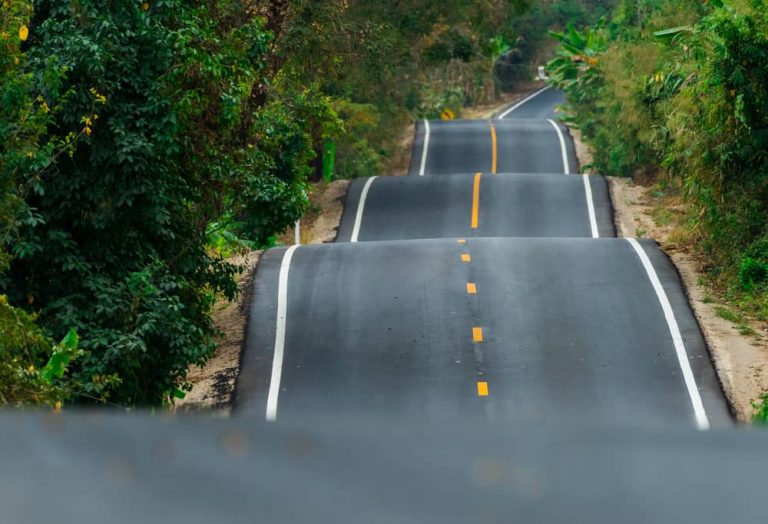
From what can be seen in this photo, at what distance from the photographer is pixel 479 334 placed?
17.6 metres

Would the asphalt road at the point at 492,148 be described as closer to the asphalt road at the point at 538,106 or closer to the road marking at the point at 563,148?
the road marking at the point at 563,148

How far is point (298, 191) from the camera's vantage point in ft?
62.7

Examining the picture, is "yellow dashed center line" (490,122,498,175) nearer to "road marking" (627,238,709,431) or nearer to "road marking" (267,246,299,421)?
"road marking" (627,238,709,431)

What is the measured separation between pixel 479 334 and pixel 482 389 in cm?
226

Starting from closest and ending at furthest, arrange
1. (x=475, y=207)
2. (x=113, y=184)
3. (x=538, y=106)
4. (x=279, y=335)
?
(x=113, y=184)
(x=279, y=335)
(x=475, y=207)
(x=538, y=106)

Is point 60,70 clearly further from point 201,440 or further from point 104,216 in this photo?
point 201,440

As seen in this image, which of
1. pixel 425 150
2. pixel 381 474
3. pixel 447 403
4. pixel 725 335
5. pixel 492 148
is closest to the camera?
pixel 381 474

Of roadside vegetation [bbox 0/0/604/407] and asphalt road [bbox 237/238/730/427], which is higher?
roadside vegetation [bbox 0/0/604/407]

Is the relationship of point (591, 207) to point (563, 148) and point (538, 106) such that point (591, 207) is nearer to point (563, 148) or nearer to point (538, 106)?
point (563, 148)

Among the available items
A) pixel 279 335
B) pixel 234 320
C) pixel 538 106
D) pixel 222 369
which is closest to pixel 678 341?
pixel 279 335

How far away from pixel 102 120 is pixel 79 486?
10.2 meters

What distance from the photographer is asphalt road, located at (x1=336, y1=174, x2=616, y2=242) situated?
1204 inches

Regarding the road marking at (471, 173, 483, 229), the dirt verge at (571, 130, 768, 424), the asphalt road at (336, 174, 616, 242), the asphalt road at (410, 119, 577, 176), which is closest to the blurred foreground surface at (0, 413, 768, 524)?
the dirt verge at (571, 130, 768, 424)

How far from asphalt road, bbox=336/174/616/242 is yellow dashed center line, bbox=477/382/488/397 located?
Result: 14.5 metres
